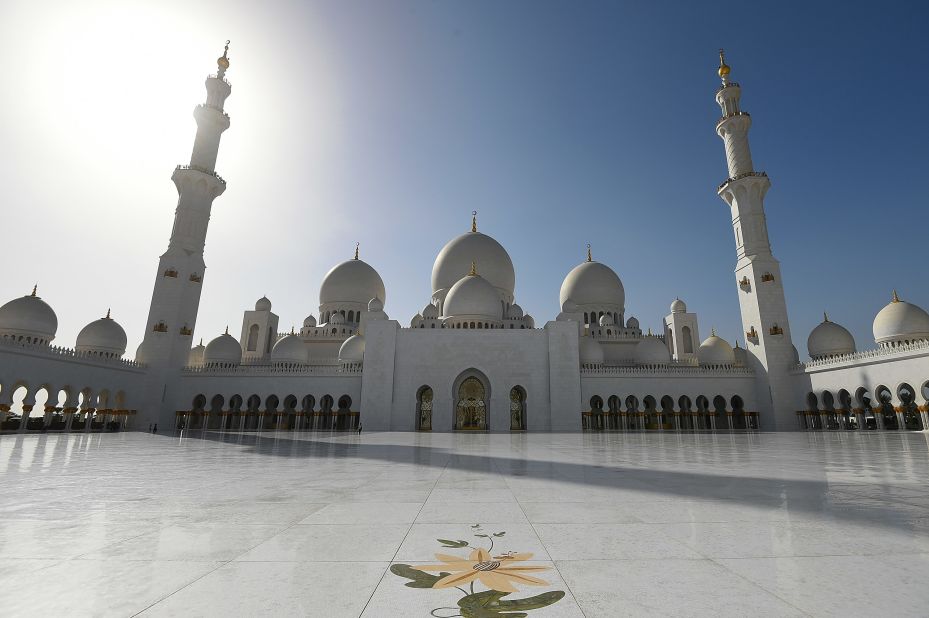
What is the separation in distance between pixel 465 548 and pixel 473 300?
26196 millimetres

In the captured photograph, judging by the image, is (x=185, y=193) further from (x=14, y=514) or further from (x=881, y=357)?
(x=881, y=357)

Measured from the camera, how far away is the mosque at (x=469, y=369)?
80.7 feet

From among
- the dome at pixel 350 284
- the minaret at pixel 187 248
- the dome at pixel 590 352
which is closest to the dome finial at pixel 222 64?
the minaret at pixel 187 248

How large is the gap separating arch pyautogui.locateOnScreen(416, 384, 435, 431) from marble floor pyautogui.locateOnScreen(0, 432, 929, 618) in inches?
845

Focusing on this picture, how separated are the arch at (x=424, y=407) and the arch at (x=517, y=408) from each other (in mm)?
4550

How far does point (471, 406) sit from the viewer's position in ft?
86.4

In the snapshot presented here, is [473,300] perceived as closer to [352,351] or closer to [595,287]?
[352,351]

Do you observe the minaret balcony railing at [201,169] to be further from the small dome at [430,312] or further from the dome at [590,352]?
the dome at [590,352]

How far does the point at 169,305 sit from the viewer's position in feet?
90.1

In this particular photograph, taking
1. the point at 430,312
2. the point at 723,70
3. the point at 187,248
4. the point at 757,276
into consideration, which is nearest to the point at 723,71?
the point at 723,70

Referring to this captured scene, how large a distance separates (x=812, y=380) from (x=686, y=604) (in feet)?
96.8

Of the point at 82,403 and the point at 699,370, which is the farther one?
the point at 699,370

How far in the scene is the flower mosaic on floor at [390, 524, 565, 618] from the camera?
1676mm

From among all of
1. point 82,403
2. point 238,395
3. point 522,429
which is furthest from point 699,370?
point 82,403
